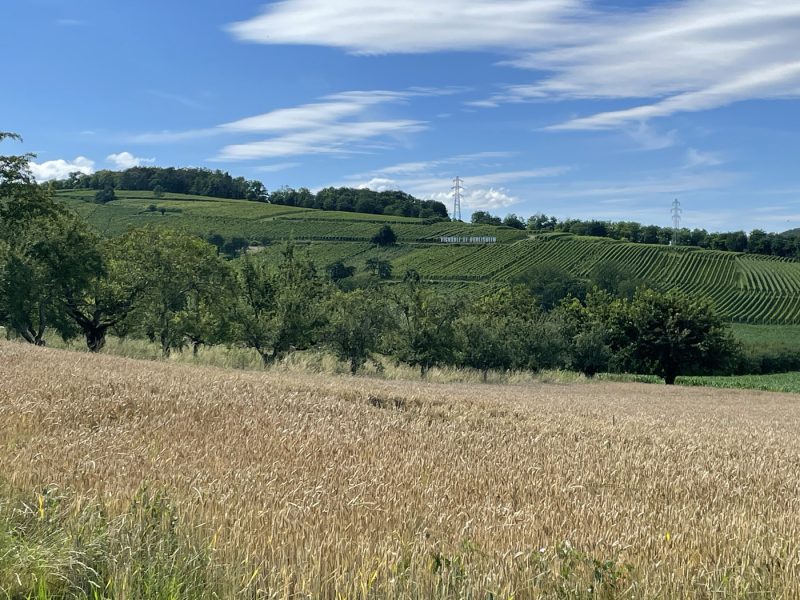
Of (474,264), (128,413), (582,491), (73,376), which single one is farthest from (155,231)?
(474,264)

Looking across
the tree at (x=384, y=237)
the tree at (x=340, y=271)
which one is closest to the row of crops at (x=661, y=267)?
the tree at (x=384, y=237)

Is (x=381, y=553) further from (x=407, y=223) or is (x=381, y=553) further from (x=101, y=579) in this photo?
(x=407, y=223)

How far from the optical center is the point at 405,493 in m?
5.95

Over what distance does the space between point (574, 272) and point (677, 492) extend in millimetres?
136611

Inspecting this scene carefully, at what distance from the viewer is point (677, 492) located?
7.09 meters

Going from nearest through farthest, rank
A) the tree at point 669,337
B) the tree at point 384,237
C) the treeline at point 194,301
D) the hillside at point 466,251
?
the treeline at point 194,301 → the tree at point 669,337 → the hillside at point 466,251 → the tree at point 384,237

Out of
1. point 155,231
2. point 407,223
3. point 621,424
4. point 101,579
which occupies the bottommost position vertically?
point 621,424

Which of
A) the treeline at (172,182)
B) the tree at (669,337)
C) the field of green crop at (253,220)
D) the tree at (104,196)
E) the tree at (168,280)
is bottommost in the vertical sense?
the tree at (669,337)

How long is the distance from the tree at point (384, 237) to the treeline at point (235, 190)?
32.8 meters

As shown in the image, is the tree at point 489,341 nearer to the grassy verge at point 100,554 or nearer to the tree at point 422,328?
the tree at point 422,328

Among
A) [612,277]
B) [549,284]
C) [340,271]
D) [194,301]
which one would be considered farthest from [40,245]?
[612,277]

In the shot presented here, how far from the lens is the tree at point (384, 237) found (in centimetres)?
14788

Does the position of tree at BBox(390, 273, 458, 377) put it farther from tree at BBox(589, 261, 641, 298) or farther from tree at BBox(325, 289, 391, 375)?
tree at BBox(589, 261, 641, 298)

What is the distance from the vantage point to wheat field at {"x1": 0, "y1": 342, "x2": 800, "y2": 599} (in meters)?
4.03
